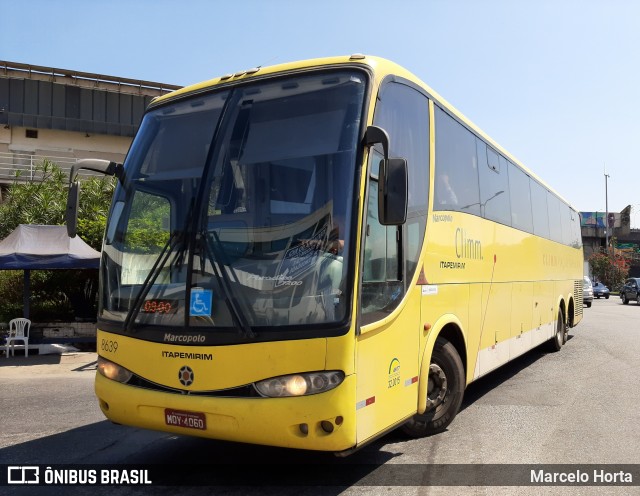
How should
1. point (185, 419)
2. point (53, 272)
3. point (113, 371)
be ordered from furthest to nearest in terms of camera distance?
point (53, 272), point (113, 371), point (185, 419)

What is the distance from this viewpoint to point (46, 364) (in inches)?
476

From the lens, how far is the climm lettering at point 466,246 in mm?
6609

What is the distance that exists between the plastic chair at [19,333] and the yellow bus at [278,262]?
8.54 meters

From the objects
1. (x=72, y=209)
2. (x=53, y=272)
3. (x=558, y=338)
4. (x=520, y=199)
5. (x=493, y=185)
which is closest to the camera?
(x=72, y=209)

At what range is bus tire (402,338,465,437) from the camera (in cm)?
602

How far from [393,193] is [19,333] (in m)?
11.6

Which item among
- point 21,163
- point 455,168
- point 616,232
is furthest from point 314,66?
point 616,232

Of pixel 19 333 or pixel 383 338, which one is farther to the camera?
pixel 19 333

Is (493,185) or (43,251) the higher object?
(493,185)

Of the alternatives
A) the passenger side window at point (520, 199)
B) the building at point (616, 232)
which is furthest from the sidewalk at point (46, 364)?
the building at point (616, 232)

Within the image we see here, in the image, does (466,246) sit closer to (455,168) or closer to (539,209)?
(455,168)

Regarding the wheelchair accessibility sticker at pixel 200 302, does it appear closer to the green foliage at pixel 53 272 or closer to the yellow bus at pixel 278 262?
the yellow bus at pixel 278 262

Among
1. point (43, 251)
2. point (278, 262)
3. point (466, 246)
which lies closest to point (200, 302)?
point (278, 262)

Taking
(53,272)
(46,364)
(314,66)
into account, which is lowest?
(46,364)
